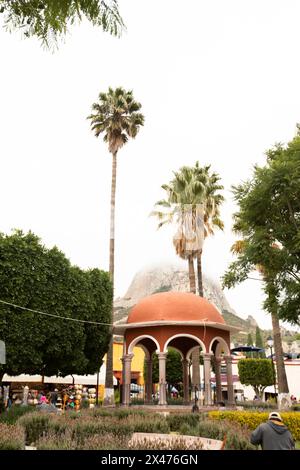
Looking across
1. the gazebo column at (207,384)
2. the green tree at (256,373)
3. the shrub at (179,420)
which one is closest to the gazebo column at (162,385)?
the gazebo column at (207,384)

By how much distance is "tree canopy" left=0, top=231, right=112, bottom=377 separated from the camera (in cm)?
2023

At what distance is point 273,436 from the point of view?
20.6ft

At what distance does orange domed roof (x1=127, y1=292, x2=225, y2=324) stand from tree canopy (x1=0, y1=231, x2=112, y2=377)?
280 centimetres

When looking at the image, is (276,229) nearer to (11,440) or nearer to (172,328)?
(172,328)

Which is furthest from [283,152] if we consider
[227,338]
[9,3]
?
[9,3]

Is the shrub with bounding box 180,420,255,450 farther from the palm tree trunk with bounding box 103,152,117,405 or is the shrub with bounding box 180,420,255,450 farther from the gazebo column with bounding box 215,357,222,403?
the palm tree trunk with bounding box 103,152,117,405

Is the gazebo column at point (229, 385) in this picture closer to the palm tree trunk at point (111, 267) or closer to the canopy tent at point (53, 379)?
the palm tree trunk at point (111, 267)

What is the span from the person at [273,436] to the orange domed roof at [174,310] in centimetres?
1694

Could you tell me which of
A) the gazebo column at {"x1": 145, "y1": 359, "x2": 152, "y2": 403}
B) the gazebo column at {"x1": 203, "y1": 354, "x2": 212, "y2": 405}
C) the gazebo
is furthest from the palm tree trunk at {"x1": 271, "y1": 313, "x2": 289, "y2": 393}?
the gazebo column at {"x1": 145, "y1": 359, "x2": 152, "y2": 403}

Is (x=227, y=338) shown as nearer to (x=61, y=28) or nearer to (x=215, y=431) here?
(x=215, y=431)

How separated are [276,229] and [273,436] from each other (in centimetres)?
1328

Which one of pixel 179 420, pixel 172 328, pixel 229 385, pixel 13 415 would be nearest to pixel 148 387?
pixel 229 385

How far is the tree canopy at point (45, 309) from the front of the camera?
2023 centimetres

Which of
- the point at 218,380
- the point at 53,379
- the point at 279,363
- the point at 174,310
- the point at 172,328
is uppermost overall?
the point at 174,310
